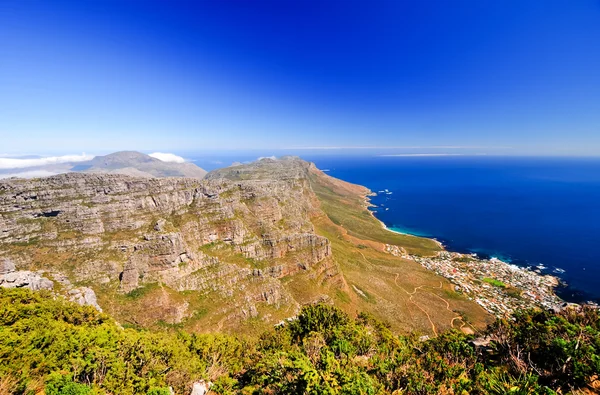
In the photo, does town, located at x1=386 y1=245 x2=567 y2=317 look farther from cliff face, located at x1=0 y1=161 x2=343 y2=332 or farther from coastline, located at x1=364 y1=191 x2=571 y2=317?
cliff face, located at x1=0 y1=161 x2=343 y2=332

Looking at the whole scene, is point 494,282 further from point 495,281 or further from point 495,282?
point 495,281

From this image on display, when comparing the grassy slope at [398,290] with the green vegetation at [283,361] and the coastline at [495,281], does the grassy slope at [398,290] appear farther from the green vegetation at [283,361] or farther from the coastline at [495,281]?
the green vegetation at [283,361]

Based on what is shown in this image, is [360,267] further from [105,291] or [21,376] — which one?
[21,376]

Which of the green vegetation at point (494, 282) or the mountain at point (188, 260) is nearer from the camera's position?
the mountain at point (188, 260)

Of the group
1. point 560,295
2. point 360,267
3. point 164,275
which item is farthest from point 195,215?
point 560,295

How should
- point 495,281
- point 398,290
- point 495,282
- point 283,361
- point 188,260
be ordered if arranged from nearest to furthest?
1. point 283,361
2. point 188,260
3. point 398,290
4. point 495,282
5. point 495,281

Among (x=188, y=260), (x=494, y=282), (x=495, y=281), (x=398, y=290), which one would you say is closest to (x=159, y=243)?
(x=188, y=260)

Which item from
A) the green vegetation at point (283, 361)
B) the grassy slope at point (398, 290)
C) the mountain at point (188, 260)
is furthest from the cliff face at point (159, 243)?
the green vegetation at point (283, 361)

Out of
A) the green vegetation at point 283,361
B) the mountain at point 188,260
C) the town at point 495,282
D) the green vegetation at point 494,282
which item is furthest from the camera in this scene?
the green vegetation at point 494,282
